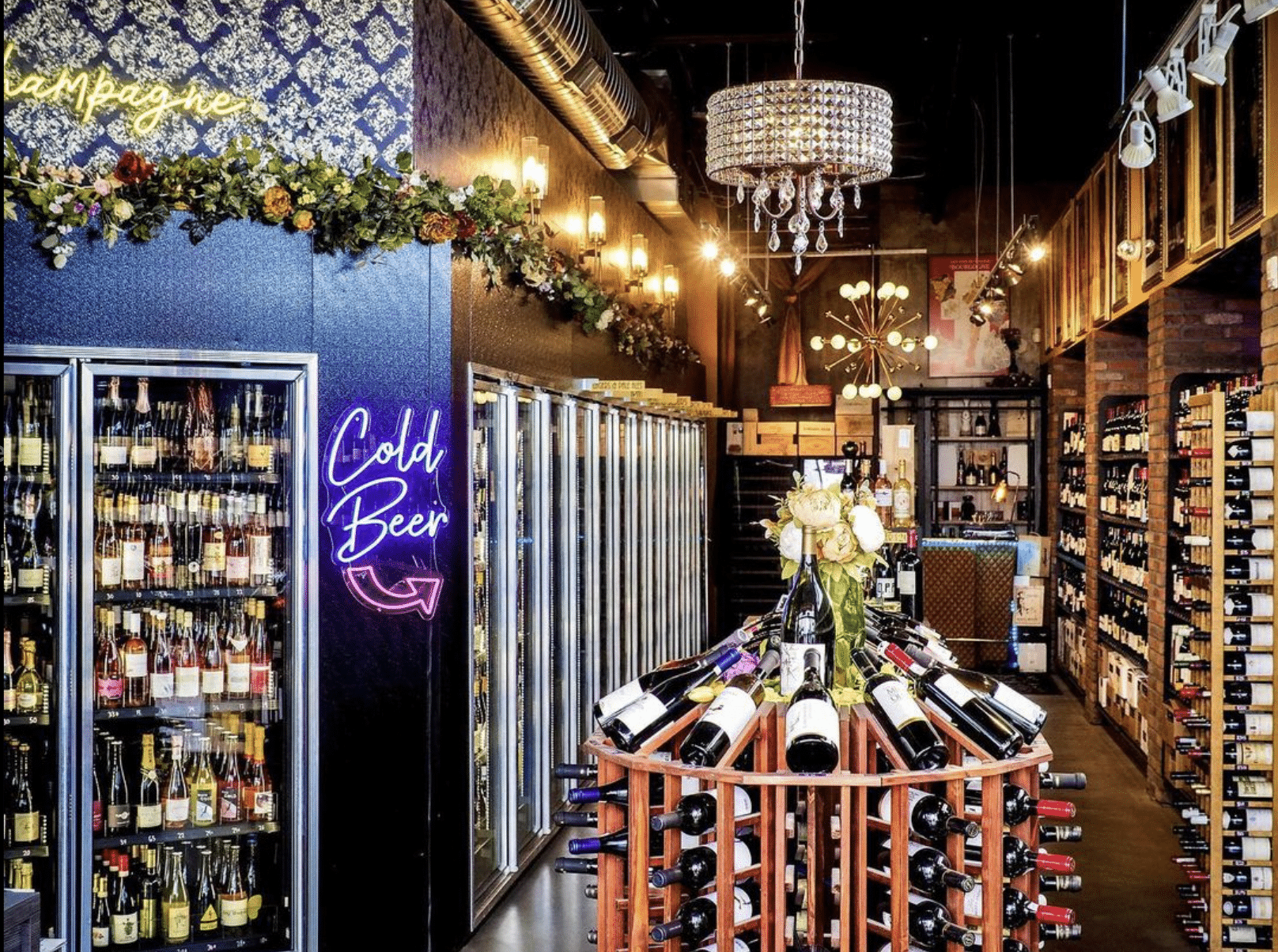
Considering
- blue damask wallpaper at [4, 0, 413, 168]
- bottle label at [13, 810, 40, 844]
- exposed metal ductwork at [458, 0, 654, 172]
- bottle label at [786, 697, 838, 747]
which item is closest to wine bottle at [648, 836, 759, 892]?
bottle label at [786, 697, 838, 747]

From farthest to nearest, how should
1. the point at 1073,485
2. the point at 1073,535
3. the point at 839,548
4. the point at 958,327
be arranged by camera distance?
the point at 958,327 < the point at 1073,485 < the point at 1073,535 < the point at 839,548

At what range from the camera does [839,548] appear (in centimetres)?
373

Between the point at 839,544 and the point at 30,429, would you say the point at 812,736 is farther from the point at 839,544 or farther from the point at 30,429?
the point at 30,429

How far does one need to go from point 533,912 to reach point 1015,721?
2.52 meters

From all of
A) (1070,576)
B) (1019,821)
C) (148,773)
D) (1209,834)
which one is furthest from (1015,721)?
(1070,576)

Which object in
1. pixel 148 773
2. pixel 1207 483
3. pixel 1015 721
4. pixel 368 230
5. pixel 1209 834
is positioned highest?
pixel 368 230

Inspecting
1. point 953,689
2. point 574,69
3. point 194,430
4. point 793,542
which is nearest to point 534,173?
point 574,69

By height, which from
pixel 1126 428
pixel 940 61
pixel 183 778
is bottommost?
pixel 183 778

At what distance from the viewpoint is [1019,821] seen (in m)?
3.42

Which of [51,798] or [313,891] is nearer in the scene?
[51,798]

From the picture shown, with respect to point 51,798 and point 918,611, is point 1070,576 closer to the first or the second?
point 918,611

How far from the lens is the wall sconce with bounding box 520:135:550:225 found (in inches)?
225

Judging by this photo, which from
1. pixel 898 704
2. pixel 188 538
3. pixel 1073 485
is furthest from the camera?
pixel 1073 485

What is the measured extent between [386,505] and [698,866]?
199 centimetres
